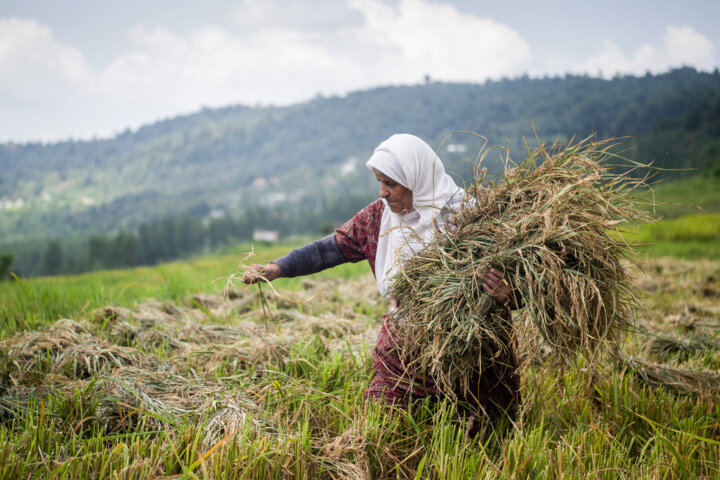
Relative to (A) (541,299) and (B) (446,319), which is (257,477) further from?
(A) (541,299)

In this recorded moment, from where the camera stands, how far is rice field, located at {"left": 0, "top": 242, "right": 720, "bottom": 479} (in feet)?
6.54

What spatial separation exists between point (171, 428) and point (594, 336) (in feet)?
6.49

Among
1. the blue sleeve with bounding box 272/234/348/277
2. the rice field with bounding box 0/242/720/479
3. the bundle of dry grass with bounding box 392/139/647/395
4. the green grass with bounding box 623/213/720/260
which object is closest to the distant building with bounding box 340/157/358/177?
the green grass with bounding box 623/213/720/260

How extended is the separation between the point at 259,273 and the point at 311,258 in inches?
14.1

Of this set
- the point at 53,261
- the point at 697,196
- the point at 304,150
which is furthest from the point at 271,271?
the point at 304,150

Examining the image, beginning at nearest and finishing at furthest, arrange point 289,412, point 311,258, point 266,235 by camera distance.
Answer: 1. point 289,412
2. point 311,258
3. point 266,235

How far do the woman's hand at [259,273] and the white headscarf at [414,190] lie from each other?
2.00 ft

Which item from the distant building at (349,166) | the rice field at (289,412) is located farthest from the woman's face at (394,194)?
the distant building at (349,166)

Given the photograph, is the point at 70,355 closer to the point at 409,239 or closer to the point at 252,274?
the point at 252,274

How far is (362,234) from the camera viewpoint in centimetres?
293

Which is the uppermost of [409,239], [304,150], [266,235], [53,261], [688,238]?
[304,150]

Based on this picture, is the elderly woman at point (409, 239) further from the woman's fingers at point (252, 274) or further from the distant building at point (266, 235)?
the distant building at point (266, 235)

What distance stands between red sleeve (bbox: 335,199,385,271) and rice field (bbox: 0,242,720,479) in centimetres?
65

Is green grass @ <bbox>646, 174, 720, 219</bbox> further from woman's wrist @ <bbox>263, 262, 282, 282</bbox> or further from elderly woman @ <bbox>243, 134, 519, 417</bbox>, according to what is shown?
woman's wrist @ <bbox>263, 262, 282, 282</bbox>
